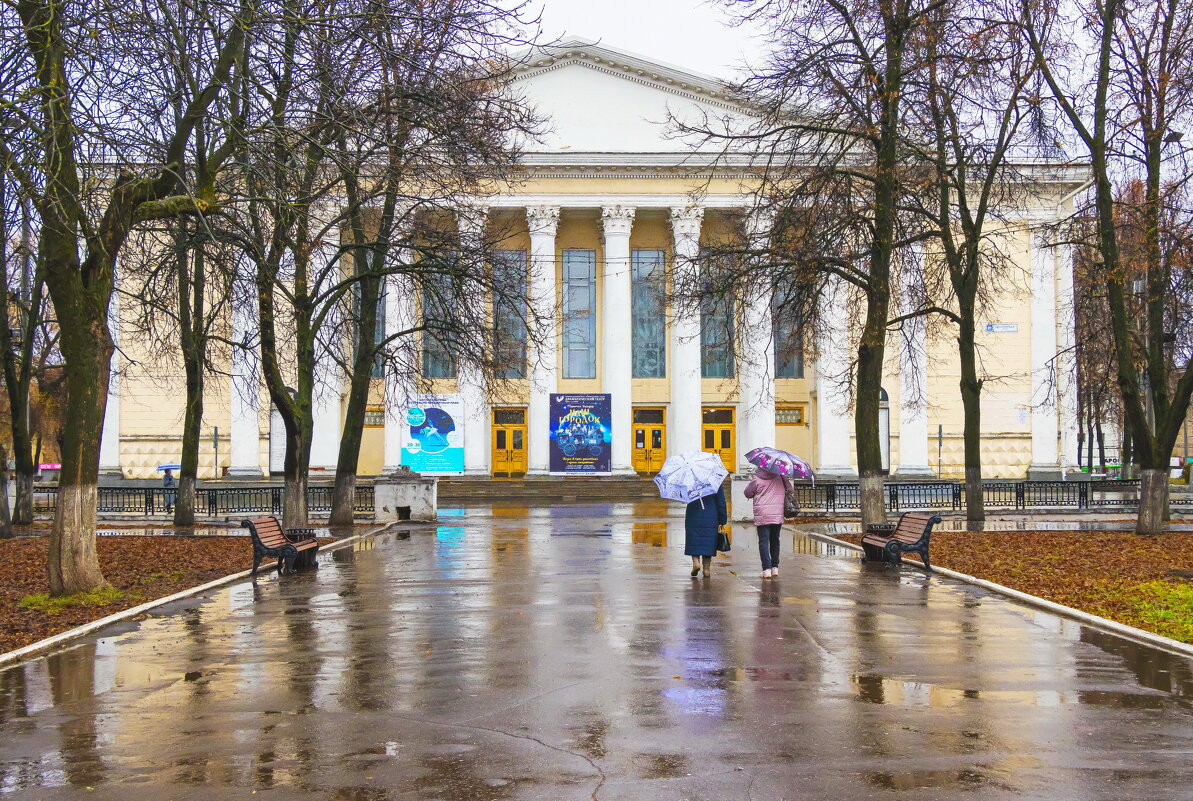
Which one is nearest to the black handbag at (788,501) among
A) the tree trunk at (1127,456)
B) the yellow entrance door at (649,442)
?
the tree trunk at (1127,456)

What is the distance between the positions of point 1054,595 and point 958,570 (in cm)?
292

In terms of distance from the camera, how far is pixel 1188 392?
22891mm

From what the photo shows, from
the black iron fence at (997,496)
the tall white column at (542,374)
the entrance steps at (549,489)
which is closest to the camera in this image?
the black iron fence at (997,496)

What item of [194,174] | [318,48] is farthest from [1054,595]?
[194,174]

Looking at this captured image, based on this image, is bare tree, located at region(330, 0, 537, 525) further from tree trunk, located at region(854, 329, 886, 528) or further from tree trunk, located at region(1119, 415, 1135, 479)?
tree trunk, located at region(1119, 415, 1135, 479)

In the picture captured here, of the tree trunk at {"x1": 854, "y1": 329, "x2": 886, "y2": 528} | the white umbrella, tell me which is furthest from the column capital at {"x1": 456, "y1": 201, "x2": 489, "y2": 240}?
the white umbrella

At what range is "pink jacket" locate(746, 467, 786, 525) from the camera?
1561cm

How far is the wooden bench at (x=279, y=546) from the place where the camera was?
16016 mm

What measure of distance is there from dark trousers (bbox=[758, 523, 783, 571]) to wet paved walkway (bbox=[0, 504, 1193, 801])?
5.72ft

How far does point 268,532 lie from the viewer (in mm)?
16516

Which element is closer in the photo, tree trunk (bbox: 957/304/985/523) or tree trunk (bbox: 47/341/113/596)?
tree trunk (bbox: 47/341/113/596)

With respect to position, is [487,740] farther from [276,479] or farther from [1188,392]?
[276,479]

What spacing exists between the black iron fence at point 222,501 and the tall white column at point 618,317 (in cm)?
1789

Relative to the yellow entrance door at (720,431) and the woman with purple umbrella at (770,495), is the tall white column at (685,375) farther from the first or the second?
the woman with purple umbrella at (770,495)
